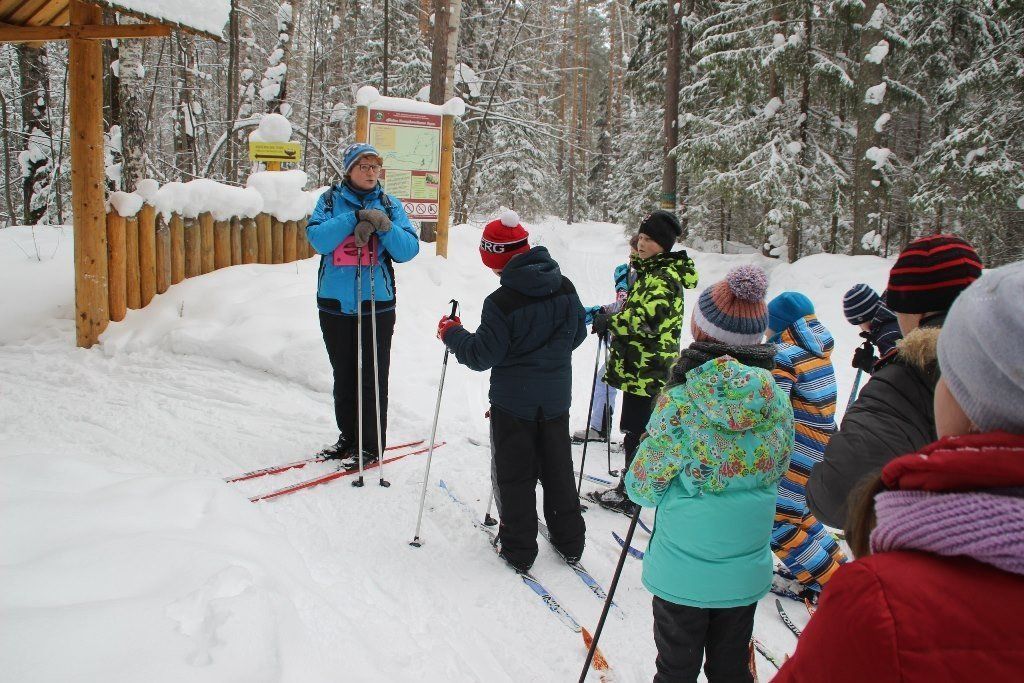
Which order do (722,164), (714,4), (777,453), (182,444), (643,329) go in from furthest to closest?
1. (714,4)
2. (722,164)
3. (182,444)
4. (643,329)
5. (777,453)

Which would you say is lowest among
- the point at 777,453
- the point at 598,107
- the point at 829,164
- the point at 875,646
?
the point at 777,453

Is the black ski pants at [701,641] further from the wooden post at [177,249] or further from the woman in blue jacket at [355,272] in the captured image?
the wooden post at [177,249]

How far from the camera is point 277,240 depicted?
352 inches

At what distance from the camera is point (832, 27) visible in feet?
46.7

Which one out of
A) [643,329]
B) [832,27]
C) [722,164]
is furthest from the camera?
[722,164]

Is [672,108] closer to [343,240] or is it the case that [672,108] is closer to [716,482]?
[343,240]

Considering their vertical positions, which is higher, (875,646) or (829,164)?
(829,164)

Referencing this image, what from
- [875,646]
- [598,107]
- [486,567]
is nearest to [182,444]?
[486,567]

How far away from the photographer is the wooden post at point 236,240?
8492mm

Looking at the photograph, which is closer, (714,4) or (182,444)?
(182,444)

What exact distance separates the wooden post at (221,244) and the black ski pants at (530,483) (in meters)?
6.08

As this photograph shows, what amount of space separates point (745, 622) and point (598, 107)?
39145 mm

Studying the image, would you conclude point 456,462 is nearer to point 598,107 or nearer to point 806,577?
point 806,577

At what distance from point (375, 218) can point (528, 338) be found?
5.54 feet
